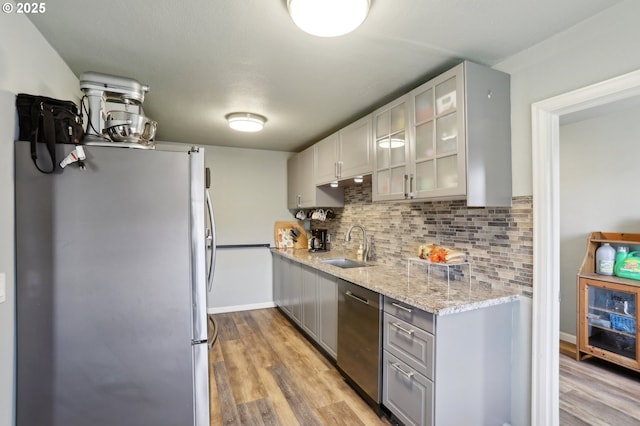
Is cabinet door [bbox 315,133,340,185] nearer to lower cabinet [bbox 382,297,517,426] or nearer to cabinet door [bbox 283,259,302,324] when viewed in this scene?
cabinet door [bbox 283,259,302,324]

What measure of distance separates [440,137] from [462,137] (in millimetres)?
178

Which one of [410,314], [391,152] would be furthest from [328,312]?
[391,152]

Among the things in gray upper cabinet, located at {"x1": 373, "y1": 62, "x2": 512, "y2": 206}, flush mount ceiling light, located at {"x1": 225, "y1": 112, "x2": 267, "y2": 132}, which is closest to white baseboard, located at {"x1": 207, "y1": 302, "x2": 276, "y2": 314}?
flush mount ceiling light, located at {"x1": 225, "y1": 112, "x2": 267, "y2": 132}

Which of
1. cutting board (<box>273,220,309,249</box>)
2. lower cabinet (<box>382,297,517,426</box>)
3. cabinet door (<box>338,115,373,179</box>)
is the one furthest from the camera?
cutting board (<box>273,220,309,249</box>)

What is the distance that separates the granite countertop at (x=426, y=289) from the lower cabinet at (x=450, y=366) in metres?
0.06

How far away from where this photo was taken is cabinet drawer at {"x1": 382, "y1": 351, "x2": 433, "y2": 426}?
1.62m

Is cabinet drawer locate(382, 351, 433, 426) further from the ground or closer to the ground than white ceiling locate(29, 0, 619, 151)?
closer to the ground

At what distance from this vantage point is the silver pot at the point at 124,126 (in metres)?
1.44

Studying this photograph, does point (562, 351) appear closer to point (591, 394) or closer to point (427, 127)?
point (591, 394)

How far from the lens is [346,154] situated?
2.97 metres

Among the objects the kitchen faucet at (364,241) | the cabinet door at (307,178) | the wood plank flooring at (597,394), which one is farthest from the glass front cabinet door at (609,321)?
the cabinet door at (307,178)

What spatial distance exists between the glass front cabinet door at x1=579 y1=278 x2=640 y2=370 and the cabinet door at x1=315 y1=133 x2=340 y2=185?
2.58 meters

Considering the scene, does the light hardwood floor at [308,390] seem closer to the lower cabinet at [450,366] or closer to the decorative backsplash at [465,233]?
the lower cabinet at [450,366]

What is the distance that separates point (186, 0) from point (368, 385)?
2474 millimetres
